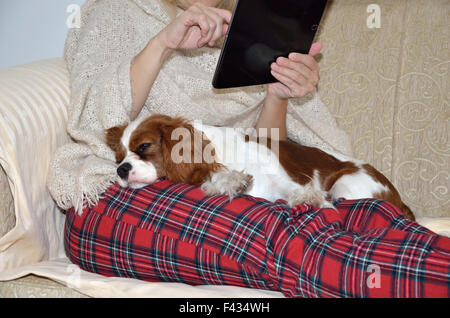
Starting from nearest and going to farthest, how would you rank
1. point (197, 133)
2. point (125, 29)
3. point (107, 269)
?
1. point (107, 269)
2. point (197, 133)
3. point (125, 29)

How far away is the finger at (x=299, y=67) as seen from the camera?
1.65m

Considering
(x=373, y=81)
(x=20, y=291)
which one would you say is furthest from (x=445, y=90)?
(x=20, y=291)

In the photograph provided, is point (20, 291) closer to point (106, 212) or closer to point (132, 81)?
point (106, 212)

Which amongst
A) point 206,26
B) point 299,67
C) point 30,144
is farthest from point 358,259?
point 30,144

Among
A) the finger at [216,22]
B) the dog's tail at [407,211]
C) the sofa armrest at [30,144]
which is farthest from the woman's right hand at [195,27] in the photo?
the dog's tail at [407,211]

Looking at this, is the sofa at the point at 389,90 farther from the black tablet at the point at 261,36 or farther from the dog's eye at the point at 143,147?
the black tablet at the point at 261,36

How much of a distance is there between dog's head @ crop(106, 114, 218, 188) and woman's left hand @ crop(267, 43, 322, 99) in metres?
0.36

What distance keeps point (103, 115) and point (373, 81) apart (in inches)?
46.6

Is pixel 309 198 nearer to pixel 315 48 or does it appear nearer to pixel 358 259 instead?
pixel 358 259

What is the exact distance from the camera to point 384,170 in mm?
2059

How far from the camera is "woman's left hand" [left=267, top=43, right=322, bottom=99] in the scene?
1.66 meters

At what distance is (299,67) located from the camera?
168cm

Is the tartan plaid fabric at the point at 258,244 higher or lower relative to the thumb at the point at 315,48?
lower

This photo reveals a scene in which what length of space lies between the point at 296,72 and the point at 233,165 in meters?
0.39
